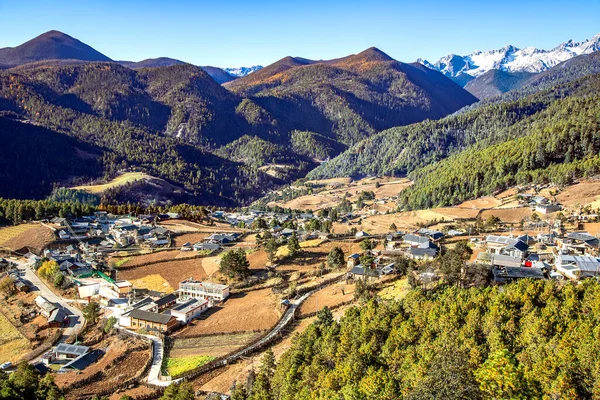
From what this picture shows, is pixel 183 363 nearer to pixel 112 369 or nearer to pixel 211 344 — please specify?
pixel 211 344

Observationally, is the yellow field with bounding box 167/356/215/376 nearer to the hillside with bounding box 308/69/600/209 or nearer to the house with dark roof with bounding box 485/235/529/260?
the house with dark roof with bounding box 485/235/529/260

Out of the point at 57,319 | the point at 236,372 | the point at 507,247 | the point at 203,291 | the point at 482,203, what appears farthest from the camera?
the point at 482,203


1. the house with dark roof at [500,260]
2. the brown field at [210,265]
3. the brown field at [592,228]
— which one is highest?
the brown field at [592,228]

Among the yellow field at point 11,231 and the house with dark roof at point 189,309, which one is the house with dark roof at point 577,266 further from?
the yellow field at point 11,231

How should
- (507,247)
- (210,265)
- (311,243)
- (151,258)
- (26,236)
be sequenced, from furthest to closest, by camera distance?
(26,236) < (311,243) < (151,258) < (210,265) < (507,247)

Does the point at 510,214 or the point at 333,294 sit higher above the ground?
the point at 510,214

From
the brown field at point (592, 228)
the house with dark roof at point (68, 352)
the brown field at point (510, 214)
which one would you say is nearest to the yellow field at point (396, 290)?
the house with dark roof at point (68, 352)

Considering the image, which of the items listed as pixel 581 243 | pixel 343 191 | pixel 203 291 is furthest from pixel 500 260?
pixel 343 191

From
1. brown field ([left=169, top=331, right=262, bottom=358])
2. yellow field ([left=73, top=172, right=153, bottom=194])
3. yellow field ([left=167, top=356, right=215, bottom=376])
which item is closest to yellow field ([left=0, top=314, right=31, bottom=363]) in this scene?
brown field ([left=169, top=331, right=262, bottom=358])
